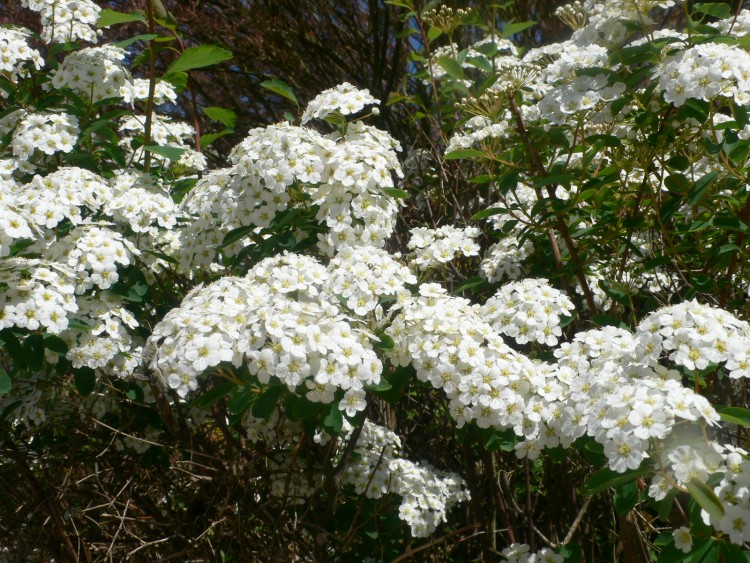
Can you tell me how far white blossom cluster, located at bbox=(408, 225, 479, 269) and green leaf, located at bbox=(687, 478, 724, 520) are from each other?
1.30 meters

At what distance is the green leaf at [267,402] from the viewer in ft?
6.63

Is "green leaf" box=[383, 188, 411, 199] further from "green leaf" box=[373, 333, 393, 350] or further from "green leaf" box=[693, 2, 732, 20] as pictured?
"green leaf" box=[693, 2, 732, 20]

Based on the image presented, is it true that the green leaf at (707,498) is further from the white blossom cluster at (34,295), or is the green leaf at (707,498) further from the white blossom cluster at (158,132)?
the white blossom cluster at (158,132)

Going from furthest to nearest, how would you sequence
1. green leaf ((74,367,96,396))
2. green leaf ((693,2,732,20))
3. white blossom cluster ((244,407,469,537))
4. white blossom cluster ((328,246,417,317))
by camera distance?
white blossom cluster ((244,407,469,537)) → green leaf ((74,367,96,396)) → green leaf ((693,2,732,20)) → white blossom cluster ((328,246,417,317))

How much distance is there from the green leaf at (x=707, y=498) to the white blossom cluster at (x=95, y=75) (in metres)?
2.55

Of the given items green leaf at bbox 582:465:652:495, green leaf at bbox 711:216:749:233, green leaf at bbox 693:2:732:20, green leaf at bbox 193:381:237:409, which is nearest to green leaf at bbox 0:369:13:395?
green leaf at bbox 193:381:237:409

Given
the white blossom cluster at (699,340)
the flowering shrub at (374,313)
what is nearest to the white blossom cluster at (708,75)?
the flowering shrub at (374,313)

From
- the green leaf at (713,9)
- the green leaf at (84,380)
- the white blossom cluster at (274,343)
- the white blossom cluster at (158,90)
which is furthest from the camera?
the white blossom cluster at (158,90)

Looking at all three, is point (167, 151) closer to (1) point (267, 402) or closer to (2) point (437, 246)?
(2) point (437, 246)

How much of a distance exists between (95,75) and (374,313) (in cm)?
162

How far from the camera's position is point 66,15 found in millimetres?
3131

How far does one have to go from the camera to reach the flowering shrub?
1869 mm

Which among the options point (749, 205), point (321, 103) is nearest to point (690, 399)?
point (749, 205)

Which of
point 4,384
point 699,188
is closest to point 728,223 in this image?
point 699,188
